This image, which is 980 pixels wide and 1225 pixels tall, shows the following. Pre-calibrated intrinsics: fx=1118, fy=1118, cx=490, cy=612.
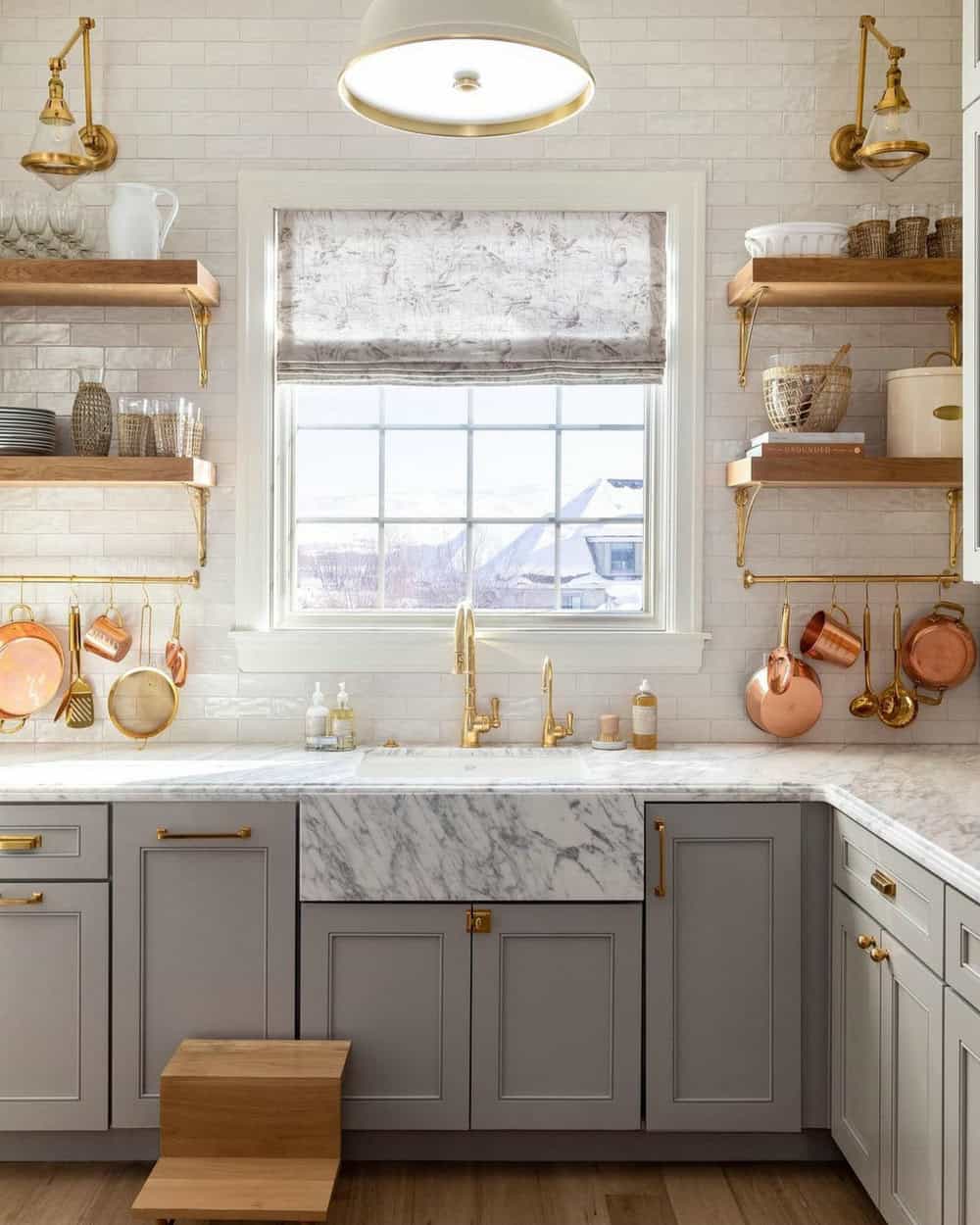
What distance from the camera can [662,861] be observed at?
2639 mm

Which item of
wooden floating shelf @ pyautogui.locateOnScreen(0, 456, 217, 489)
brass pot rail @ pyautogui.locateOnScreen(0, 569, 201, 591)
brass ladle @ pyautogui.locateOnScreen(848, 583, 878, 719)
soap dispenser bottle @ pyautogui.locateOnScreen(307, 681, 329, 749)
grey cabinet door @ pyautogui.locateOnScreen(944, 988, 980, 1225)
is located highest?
wooden floating shelf @ pyautogui.locateOnScreen(0, 456, 217, 489)

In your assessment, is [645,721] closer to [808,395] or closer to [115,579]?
[808,395]

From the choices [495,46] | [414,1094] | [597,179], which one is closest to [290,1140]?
[414,1094]

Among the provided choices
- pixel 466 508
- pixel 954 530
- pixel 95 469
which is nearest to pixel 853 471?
pixel 954 530

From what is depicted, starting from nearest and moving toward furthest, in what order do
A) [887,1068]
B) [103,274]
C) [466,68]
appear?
[466,68], [887,1068], [103,274]

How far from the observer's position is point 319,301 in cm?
327

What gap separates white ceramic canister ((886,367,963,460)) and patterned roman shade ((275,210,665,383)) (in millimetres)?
698

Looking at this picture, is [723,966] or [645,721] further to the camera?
[645,721]

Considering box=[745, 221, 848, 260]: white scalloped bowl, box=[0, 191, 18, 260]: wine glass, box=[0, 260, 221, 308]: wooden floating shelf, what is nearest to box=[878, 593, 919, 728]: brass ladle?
box=[745, 221, 848, 260]: white scalloped bowl

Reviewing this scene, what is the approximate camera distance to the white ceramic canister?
9.95 feet

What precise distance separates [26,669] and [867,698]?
242 centimetres

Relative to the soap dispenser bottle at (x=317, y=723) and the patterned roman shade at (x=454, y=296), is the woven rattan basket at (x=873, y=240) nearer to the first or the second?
the patterned roman shade at (x=454, y=296)

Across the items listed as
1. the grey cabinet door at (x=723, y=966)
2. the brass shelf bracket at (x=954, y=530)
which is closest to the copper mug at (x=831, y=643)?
the brass shelf bracket at (x=954, y=530)

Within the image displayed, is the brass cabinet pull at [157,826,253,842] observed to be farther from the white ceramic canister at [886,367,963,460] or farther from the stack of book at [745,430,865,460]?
the white ceramic canister at [886,367,963,460]
